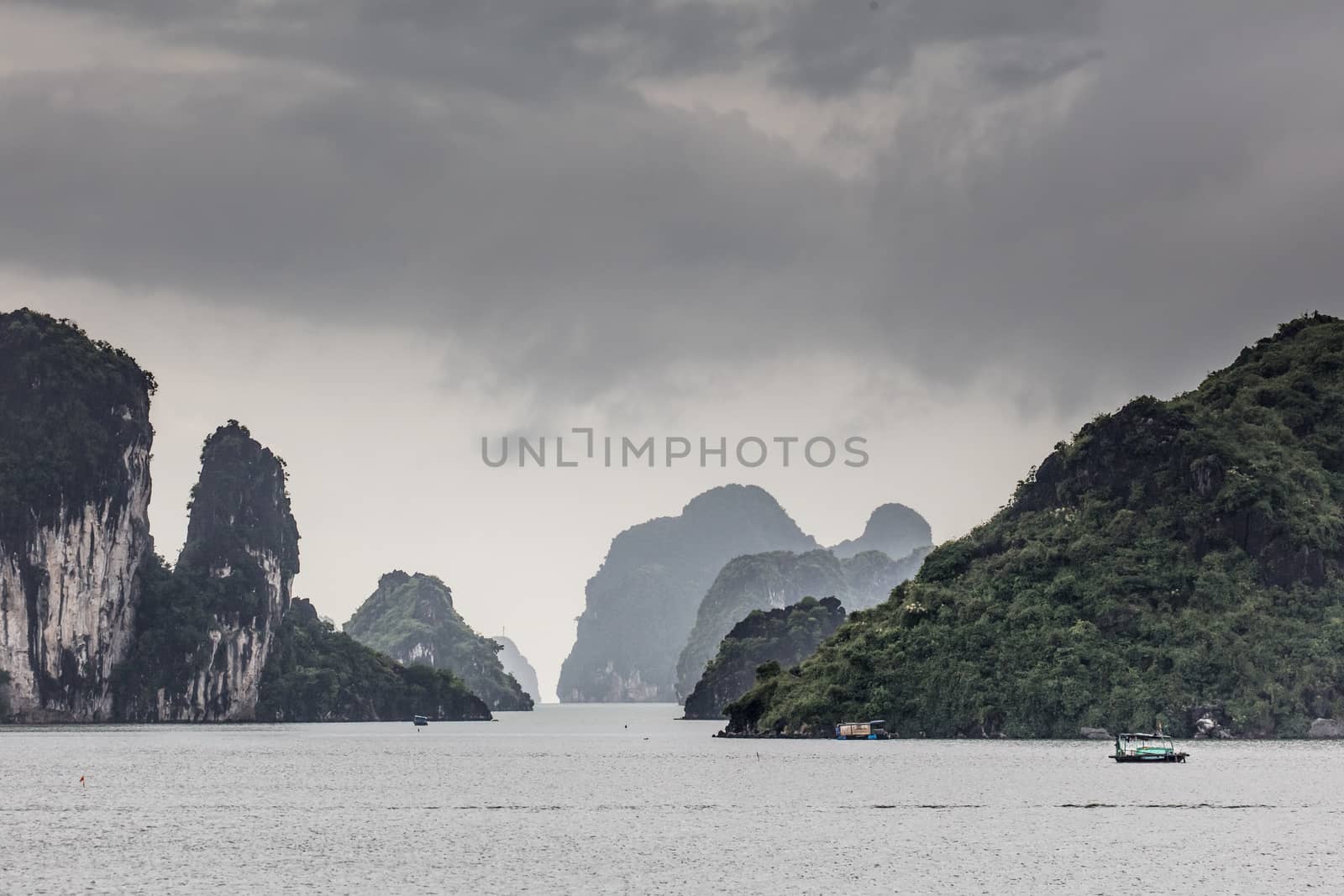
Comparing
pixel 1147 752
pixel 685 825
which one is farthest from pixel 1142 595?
pixel 685 825

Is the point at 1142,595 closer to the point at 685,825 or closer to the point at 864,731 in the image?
the point at 864,731

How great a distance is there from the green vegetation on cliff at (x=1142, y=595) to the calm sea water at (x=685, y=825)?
46.3 feet

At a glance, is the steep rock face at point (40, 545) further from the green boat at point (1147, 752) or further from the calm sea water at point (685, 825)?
the green boat at point (1147, 752)

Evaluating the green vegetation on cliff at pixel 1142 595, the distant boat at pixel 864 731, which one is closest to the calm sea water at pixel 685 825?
the green vegetation on cliff at pixel 1142 595

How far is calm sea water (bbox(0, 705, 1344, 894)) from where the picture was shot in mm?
46906

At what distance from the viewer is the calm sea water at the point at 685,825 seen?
4691cm

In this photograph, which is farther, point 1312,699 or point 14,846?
point 1312,699

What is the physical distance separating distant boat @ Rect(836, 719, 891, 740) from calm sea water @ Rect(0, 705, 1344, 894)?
27792 millimetres

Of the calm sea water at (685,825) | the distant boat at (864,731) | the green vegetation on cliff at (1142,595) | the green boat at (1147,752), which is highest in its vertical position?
the green vegetation on cliff at (1142,595)

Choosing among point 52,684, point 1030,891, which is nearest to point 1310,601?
point 1030,891

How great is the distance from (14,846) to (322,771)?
48693 millimetres

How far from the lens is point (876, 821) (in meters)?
64.3

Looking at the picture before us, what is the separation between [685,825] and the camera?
209ft

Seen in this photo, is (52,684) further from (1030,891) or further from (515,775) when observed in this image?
(1030,891)
